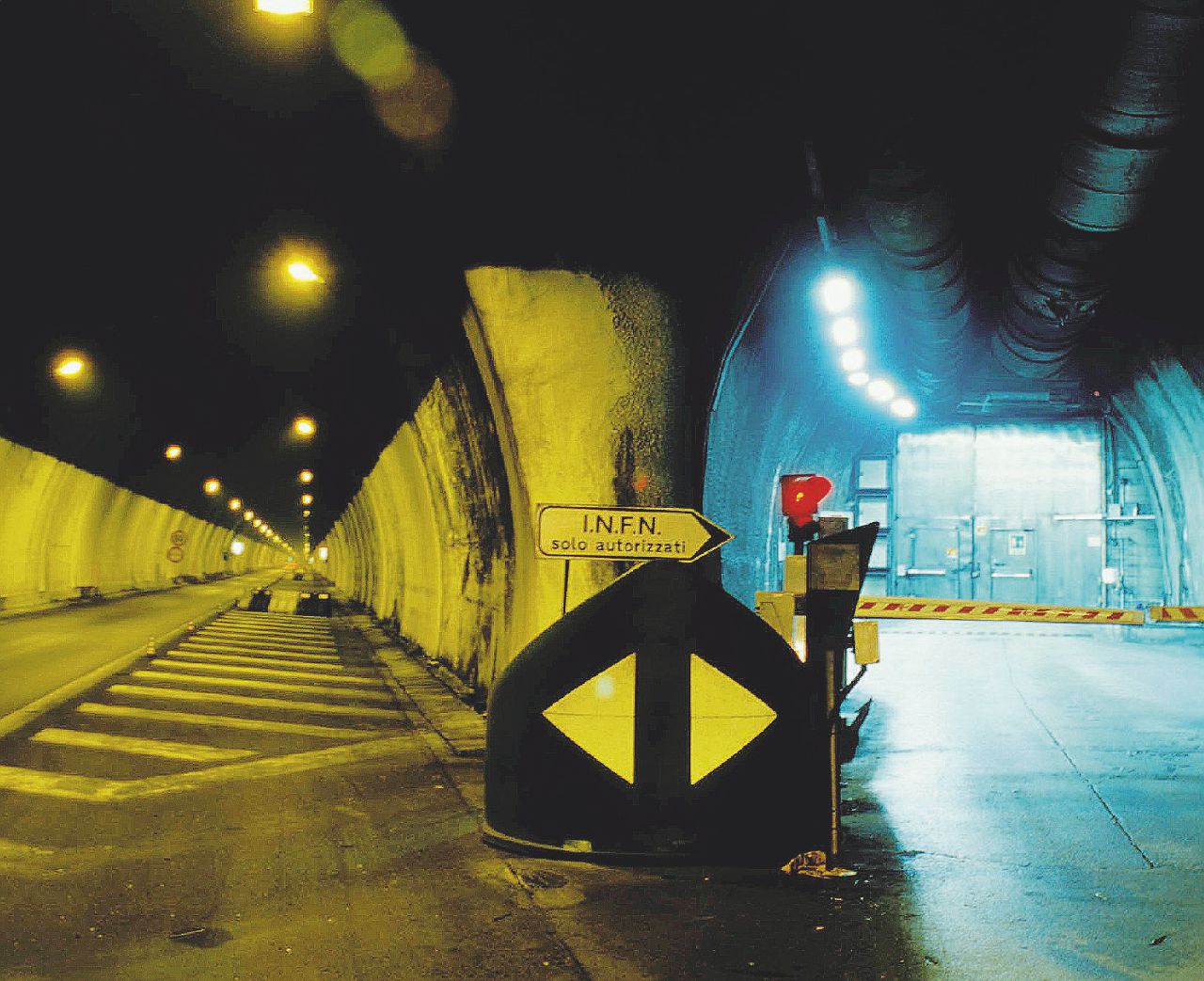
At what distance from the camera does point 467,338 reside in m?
10.4

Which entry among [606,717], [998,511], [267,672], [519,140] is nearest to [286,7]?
[519,140]

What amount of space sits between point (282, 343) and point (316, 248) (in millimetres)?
5465

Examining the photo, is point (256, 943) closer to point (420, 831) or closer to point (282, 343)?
point (420, 831)

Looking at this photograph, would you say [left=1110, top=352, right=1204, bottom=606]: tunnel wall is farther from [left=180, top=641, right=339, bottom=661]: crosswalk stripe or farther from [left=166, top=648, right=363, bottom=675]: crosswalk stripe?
[left=180, top=641, right=339, bottom=661]: crosswalk stripe

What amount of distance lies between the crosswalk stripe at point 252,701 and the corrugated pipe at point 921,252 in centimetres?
746

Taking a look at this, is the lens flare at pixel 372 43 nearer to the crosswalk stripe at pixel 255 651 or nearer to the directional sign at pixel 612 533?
the directional sign at pixel 612 533

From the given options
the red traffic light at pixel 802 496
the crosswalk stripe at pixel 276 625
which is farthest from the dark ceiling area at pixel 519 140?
the crosswalk stripe at pixel 276 625

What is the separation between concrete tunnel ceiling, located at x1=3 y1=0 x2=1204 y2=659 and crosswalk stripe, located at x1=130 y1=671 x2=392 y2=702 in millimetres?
2604

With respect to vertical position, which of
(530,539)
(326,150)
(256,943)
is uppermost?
(326,150)

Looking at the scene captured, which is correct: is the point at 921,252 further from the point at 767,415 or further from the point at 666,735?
the point at 666,735

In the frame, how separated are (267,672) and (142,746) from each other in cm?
699

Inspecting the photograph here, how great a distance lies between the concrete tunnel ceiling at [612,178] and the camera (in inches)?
289

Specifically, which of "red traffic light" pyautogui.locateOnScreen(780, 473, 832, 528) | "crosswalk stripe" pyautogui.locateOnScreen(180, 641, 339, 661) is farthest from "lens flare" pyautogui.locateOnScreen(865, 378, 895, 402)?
"red traffic light" pyautogui.locateOnScreen(780, 473, 832, 528)

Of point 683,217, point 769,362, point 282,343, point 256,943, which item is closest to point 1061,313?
point 769,362
